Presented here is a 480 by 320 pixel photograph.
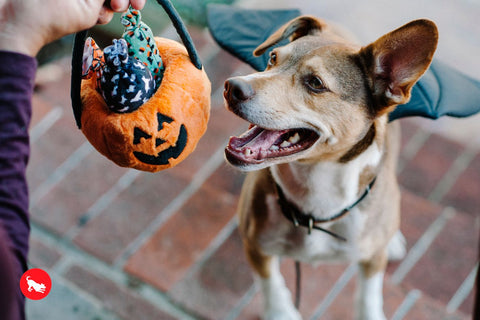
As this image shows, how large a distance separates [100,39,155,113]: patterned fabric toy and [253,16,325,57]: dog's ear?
551 mm

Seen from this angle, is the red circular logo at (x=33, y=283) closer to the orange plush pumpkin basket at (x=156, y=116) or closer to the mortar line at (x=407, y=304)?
the orange plush pumpkin basket at (x=156, y=116)

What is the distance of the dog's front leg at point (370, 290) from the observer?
183 cm

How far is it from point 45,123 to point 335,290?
5.04 ft

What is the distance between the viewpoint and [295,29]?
153 centimetres

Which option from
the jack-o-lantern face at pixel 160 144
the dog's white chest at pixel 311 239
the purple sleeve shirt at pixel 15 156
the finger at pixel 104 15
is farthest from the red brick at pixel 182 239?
the finger at pixel 104 15

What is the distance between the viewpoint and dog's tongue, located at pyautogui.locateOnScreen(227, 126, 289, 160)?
1.25 meters

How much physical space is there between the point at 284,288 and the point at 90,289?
0.73m

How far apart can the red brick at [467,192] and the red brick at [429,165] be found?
0.27 feet

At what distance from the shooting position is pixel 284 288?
1952 millimetres

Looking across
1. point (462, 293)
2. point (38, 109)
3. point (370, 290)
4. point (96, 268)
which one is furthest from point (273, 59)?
point (38, 109)

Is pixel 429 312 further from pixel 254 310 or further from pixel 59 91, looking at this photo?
pixel 59 91

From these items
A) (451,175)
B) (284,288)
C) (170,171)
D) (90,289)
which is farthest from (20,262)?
(451,175)

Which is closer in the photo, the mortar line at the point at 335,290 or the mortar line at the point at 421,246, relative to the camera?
the mortar line at the point at 335,290

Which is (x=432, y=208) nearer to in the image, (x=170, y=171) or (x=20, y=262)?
(x=170, y=171)
